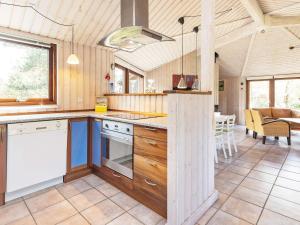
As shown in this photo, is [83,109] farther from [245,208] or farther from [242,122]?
[242,122]

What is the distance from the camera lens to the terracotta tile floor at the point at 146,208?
1764mm

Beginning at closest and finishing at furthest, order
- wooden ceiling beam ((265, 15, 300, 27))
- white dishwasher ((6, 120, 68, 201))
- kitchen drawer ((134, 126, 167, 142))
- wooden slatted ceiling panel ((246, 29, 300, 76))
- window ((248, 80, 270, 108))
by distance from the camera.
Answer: kitchen drawer ((134, 126, 167, 142)) → white dishwasher ((6, 120, 68, 201)) → wooden ceiling beam ((265, 15, 300, 27)) → wooden slatted ceiling panel ((246, 29, 300, 76)) → window ((248, 80, 270, 108))

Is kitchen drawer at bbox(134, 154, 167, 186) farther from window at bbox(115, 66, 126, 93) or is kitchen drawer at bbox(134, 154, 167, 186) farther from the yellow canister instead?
window at bbox(115, 66, 126, 93)

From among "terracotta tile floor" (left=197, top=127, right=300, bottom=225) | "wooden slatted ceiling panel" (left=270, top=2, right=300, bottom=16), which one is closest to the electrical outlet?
"terracotta tile floor" (left=197, top=127, right=300, bottom=225)

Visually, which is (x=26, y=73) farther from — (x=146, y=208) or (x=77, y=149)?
(x=146, y=208)

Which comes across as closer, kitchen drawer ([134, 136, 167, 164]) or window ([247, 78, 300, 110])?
kitchen drawer ([134, 136, 167, 164])

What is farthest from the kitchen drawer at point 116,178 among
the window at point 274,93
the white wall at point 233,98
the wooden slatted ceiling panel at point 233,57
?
the white wall at point 233,98

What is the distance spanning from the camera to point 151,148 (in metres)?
1.83

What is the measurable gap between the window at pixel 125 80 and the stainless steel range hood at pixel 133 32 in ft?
5.23

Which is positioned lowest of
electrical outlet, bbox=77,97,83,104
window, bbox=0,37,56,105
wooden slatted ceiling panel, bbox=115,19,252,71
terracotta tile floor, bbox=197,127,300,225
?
terracotta tile floor, bbox=197,127,300,225

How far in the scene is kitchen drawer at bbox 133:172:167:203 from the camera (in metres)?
1.75

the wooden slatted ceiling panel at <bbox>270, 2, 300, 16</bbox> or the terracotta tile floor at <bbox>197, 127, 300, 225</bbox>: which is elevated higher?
the wooden slatted ceiling panel at <bbox>270, 2, 300, 16</bbox>

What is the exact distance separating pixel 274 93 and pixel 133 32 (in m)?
7.35

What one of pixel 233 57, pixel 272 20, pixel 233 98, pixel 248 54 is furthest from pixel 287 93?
pixel 272 20
